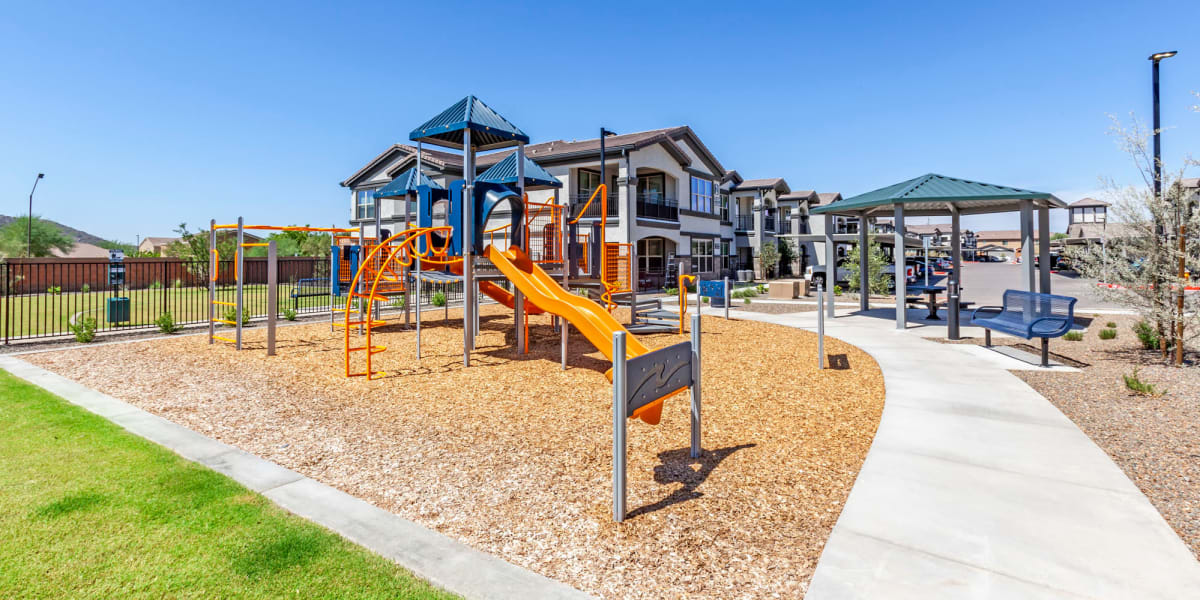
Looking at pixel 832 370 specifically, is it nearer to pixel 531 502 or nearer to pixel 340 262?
pixel 531 502

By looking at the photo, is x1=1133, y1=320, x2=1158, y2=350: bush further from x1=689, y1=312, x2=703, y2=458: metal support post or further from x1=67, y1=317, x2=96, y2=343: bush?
x1=67, y1=317, x2=96, y2=343: bush

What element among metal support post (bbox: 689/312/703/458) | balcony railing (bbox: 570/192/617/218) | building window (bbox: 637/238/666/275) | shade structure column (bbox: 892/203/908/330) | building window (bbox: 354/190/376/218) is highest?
building window (bbox: 354/190/376/218)

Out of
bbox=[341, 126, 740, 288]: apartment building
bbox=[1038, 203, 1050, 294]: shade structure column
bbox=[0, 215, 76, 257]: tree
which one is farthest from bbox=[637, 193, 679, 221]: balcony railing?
bbox=[0, 215, 76, 257]: tree

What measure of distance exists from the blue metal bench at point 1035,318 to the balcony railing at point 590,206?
2003 cm

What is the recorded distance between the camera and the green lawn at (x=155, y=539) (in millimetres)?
3111

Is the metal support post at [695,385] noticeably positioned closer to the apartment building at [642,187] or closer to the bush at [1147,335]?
the bush at [1147,335]

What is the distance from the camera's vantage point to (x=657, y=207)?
33.7 metres

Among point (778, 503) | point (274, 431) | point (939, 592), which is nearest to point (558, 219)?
point (274, 431)

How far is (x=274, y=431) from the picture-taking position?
20.5 feet

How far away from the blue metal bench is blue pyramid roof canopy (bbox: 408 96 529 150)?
9168mm

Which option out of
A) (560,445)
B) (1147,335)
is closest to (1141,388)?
(1147,335)

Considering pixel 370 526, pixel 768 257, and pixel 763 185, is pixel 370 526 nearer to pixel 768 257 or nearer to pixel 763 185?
pixel 768 257

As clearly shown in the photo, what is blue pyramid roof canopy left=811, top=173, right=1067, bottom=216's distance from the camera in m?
14.2

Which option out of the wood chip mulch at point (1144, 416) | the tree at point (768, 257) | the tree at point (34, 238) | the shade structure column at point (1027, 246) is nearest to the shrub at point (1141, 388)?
the wood chip mulch at point (1144, 416)
